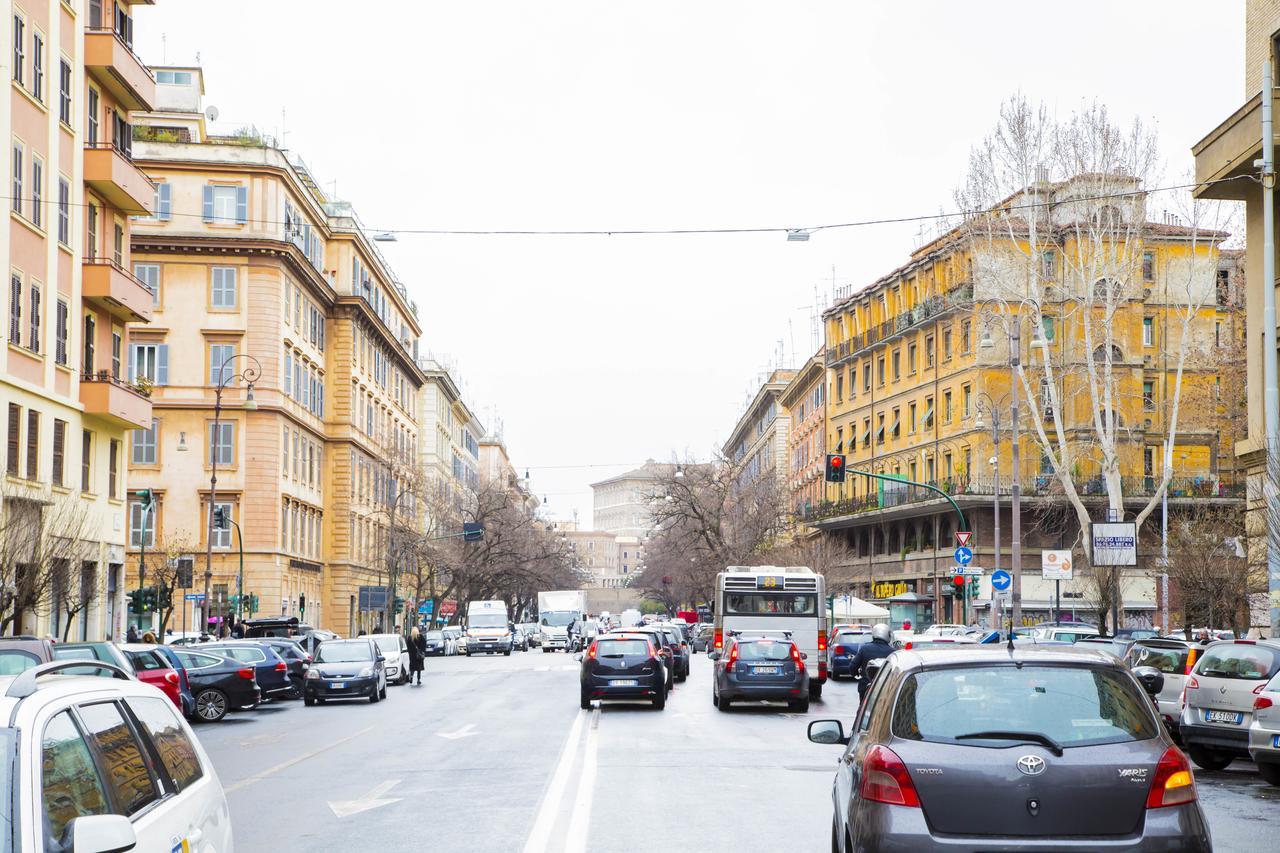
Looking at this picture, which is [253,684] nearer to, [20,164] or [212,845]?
[20,164]

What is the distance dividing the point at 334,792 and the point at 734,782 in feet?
13.6

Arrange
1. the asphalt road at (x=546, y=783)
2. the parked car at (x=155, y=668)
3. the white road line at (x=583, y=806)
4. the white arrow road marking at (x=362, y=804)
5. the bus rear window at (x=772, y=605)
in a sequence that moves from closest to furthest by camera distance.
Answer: the white road line at (x=583, y=806) < the asphalt road at (x=546, y=783) < the white arrow road marking at (x=362, y=804) < the parked car at (x=155, y=668) < the bus rear window at (x=772, y=605)

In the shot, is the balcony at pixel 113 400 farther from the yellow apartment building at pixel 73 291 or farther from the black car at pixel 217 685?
the black car at pixel 217 685

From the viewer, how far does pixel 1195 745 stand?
1947 centimetres

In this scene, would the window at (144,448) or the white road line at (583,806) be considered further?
the window at (144,448)

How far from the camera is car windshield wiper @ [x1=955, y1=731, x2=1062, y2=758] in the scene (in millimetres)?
7320

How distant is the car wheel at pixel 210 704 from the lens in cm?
3023

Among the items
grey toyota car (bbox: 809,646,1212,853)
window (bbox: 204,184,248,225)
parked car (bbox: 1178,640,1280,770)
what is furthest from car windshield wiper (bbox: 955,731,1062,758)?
window (bbox: 204,184,248,225)

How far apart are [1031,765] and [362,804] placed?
29.5ft

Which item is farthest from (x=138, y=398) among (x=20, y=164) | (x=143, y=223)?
(x=143, y=223)

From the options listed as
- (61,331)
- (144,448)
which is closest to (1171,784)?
(61,331)

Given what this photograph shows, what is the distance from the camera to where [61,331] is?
40.0 meters

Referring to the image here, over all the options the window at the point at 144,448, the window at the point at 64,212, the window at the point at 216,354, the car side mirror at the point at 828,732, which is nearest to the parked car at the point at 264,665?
the window at the point at 64,212

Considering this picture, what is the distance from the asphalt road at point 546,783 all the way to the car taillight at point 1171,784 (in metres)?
4.85
